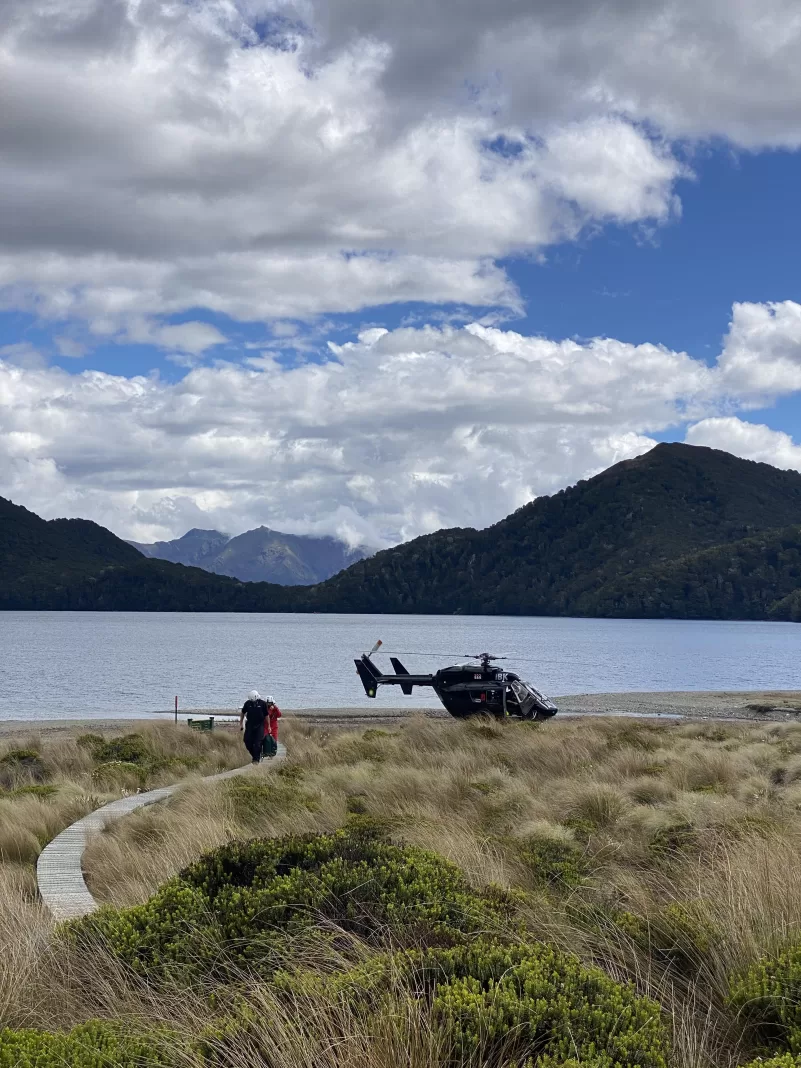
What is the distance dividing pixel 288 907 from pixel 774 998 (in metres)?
2.68

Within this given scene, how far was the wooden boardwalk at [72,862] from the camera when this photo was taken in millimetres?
7891

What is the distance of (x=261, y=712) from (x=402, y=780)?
661cm

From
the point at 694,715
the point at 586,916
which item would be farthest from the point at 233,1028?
the point at 694,715

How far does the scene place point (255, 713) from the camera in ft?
66.1

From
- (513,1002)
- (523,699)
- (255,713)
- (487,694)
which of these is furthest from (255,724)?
(513,1002)

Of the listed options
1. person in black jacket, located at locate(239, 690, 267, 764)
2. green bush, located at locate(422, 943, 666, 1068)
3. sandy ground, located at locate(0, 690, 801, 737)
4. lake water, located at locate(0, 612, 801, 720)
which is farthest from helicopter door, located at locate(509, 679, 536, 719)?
green bush, located at locate(422, 943, 666, 1068)

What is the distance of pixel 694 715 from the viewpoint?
136 feet

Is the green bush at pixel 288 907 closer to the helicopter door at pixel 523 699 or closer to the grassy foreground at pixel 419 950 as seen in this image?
the grassy foreground at pixel 419 950

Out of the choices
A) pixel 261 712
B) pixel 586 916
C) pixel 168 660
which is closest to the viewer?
pixel 586 916

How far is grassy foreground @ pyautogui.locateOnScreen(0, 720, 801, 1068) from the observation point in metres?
3.89

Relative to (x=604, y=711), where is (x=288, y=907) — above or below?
above

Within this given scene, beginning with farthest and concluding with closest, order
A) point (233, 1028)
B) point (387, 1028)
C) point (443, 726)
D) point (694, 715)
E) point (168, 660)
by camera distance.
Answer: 1. point (168, 660)
2. point (694, 715)
3. point (443, 726)
4. point (233, 1028)
5. point (387, 1028)

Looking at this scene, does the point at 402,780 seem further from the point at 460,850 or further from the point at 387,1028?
the point at 387,1028

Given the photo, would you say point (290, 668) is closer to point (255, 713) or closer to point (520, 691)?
point (520, 691)
